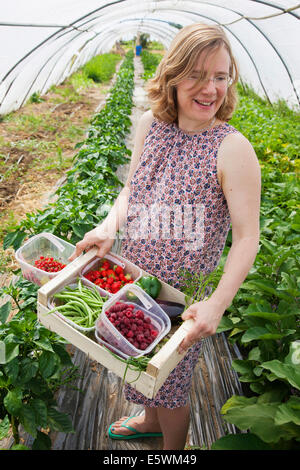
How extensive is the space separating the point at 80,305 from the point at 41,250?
90cm

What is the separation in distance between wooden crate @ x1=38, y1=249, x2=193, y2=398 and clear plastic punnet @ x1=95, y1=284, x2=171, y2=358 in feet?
0.17

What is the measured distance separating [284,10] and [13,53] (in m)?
4.72

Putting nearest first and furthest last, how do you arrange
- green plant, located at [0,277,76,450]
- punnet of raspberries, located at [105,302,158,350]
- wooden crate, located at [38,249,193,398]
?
wooden crate, located at [38,249,193,398], punnet of raspberries, located at [105,302,158,350], green plant, located at [0,277,76,450]

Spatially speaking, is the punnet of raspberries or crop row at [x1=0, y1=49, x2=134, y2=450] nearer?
the punnet of raspberries

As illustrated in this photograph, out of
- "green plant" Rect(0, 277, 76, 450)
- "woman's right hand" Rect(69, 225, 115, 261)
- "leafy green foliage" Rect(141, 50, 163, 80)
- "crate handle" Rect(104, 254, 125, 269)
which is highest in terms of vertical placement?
"leafy green foliage" Rect(141, 50, 163, 80)

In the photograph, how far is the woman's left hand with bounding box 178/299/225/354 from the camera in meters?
1.39

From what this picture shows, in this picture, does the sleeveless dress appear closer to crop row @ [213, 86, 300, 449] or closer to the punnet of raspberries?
the punnet of raspberries

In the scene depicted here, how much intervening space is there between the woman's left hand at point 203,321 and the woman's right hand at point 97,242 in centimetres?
62

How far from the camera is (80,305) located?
1.58 meters

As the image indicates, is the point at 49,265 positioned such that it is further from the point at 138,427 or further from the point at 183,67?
the point at 183,67

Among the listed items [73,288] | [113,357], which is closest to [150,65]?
[73,288]

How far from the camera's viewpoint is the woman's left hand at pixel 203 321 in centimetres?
139

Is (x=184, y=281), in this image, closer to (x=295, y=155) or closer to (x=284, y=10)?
(x=295, y=155)

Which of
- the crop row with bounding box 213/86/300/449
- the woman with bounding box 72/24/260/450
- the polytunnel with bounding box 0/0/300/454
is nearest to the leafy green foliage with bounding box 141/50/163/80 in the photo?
the polytunnel with bounding box 0/0/300/454
